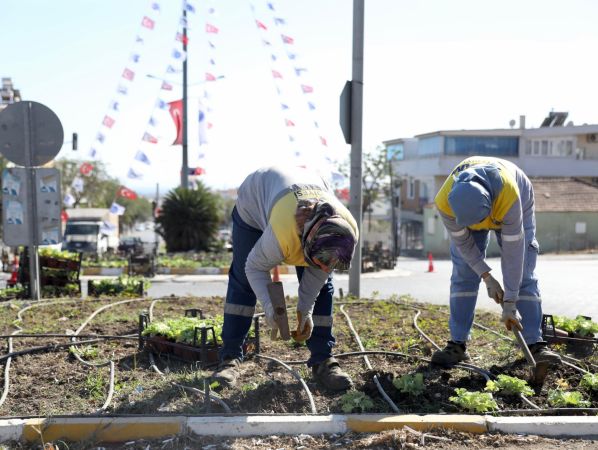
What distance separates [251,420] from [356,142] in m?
5.97

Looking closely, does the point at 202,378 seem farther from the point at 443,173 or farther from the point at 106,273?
the point at 443,173

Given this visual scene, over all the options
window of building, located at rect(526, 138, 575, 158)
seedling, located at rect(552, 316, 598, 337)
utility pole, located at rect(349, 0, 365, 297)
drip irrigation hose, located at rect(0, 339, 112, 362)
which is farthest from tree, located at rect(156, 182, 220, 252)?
window of building, located at rect(526, 138, 575, 158)

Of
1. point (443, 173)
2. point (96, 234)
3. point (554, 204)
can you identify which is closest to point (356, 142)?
point (96, 234)

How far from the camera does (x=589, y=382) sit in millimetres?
4133

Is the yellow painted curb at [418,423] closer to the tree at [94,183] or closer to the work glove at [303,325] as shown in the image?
the work glove at [303,325]

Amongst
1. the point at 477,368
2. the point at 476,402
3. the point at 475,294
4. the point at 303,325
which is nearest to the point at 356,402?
the point at 303,325

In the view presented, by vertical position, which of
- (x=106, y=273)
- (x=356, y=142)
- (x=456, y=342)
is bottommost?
(x=106, y=273)

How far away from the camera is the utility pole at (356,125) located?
29.5ft

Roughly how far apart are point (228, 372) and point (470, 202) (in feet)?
6.45

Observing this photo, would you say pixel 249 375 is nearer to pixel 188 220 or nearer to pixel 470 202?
pixel 470 202

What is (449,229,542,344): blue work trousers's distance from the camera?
4.85 meters

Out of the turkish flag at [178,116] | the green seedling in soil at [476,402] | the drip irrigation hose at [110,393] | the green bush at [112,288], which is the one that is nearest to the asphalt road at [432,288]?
the green bush at [112,288]

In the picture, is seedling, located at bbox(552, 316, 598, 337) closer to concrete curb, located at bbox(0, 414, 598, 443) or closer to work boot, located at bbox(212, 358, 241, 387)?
concrete curb, located at bbox(0, 414, 598, 443)

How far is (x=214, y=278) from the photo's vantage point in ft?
61.9
